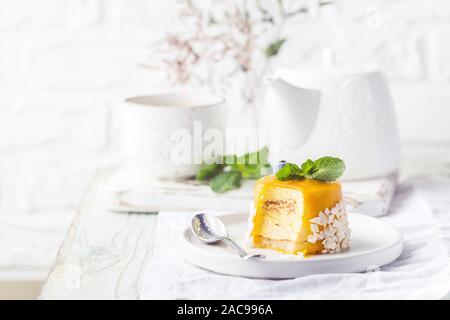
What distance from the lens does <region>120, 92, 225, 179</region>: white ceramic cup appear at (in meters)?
1.16

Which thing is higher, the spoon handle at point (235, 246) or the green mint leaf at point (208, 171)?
the spoon handle at point (235, 246)

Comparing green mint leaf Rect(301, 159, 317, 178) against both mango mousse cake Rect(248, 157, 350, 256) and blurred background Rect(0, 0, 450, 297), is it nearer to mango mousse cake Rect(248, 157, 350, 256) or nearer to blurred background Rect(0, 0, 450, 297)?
mango mousse cake Rect(248, 157, 350, 256)

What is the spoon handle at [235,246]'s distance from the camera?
2.64ft

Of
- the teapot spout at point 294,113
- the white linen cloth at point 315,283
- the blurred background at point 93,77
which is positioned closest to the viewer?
the white linen cloth at point 315,283

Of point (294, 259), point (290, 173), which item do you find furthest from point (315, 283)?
point (290, 173)

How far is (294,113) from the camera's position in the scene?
3.72ft

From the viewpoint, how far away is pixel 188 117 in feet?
3.82

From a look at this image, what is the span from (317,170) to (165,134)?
0.37m

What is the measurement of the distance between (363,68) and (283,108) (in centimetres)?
15

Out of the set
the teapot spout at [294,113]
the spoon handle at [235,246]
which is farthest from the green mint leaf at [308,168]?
the teapot spout at [294,113]

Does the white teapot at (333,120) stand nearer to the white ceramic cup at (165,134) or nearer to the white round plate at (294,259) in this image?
the white ceramic cup at (165,134)

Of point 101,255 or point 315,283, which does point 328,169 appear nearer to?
point 315,283

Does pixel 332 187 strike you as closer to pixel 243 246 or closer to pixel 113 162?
pixel 243 246
